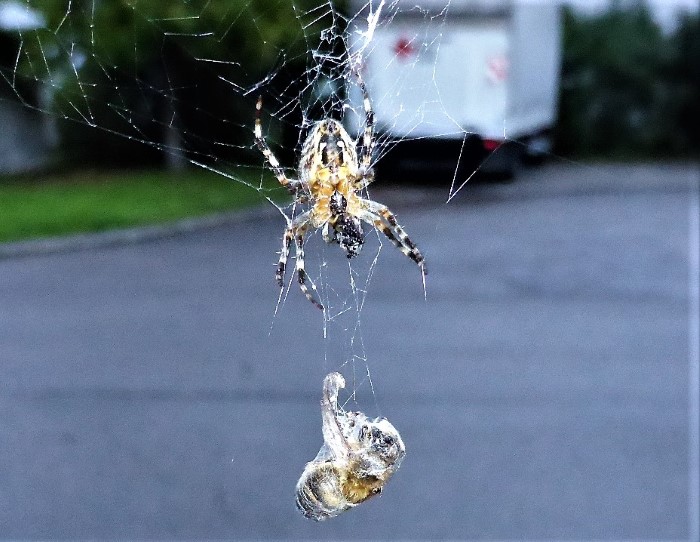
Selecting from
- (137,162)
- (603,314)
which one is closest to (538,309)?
(603,314)

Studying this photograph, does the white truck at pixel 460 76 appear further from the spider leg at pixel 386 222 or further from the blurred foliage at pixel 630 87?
the blurred foliage at pixel 630 87

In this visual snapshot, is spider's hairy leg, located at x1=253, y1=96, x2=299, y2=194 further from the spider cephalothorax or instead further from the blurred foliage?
the blurred foliage

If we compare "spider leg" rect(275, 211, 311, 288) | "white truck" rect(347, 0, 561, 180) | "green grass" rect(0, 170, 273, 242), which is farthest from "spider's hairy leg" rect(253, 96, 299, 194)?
"green grass" rect(0, 170, 273, 242)

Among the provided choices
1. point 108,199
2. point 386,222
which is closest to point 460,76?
point 386,222

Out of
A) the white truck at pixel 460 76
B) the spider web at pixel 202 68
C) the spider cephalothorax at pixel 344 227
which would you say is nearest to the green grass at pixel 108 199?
the spider web at pixel 202 68

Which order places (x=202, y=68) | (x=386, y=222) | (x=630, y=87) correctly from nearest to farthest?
(x=386, y=222) < (x=202, y=68) < (x=630, y=87)

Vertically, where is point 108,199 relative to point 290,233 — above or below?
below

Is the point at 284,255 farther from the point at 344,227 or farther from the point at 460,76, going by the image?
the point at 460,76
